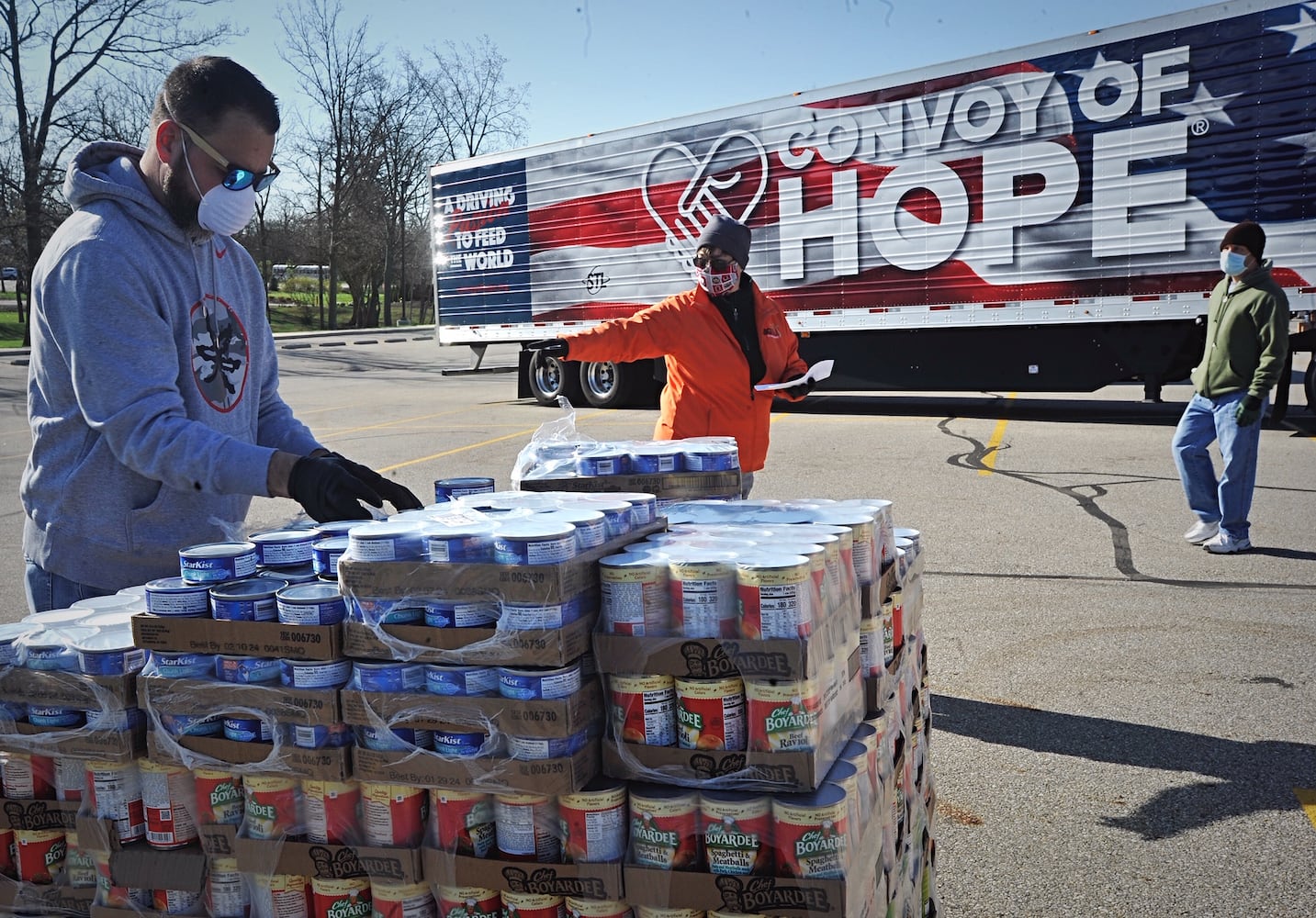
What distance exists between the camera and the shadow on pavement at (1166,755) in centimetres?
387

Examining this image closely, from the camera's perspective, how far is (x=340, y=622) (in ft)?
7.55

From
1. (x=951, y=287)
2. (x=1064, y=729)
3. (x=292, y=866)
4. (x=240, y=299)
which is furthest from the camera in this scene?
(x=951, y=287)

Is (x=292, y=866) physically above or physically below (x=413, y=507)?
below

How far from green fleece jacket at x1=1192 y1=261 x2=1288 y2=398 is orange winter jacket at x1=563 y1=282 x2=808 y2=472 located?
3.88 meters

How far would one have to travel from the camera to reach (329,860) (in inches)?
89.2

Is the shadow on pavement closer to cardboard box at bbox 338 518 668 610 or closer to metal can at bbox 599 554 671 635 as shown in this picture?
metal can at bbox 599 554 671 635

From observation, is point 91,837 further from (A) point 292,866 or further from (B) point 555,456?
(B) point 555,456

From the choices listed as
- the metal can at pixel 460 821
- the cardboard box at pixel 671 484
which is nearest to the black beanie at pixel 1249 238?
the cardboard box at pixel 671 484

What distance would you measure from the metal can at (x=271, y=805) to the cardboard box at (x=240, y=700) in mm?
140

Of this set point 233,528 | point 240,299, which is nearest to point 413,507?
point 233,528

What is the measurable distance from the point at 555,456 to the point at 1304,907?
9.21 ft

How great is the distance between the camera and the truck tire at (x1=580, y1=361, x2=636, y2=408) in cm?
1742

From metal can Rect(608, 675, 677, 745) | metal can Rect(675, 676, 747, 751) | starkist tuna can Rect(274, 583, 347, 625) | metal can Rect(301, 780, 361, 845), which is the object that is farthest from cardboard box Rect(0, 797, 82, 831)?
metal can Rect(675, 676, 747, 751)

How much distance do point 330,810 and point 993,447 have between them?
11014mm
